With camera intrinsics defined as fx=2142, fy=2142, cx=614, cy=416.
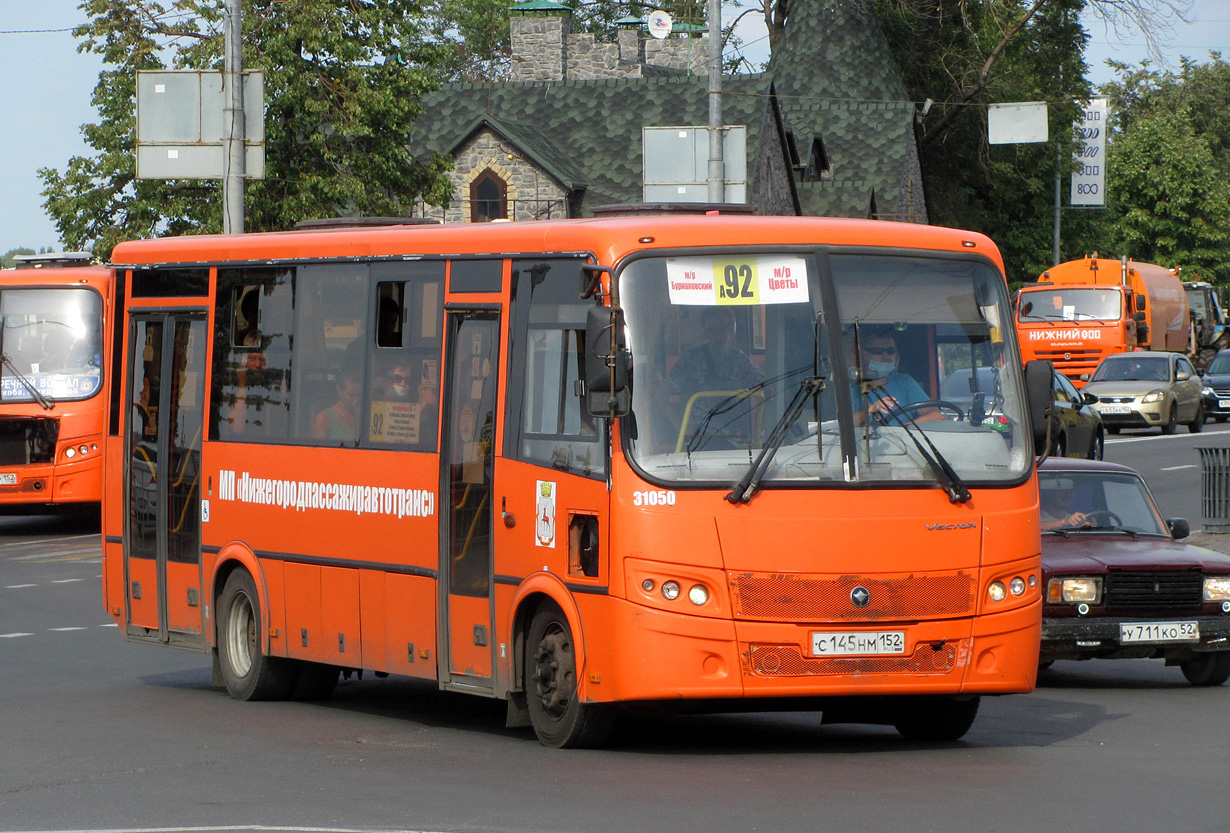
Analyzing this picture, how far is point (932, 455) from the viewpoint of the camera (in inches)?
404

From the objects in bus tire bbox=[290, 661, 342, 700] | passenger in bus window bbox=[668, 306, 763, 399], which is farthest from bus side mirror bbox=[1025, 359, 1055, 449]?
bus tire bbox=[290, 661, 342, 700]

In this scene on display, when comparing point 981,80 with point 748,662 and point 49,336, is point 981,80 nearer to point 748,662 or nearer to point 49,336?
point 49,336

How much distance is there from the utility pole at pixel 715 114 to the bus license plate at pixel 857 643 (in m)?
22.7

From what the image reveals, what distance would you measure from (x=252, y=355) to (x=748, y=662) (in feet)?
16.4

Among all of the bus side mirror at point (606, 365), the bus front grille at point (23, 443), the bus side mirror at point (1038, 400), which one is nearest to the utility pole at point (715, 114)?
the bus front grille at point (23, 443)

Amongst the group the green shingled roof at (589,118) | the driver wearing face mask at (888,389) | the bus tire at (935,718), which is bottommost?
the bus tire at (935,718)

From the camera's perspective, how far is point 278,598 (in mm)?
13188

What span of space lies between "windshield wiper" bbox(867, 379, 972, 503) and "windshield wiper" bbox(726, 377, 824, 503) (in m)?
0.32

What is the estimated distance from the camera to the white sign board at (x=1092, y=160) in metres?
75.2

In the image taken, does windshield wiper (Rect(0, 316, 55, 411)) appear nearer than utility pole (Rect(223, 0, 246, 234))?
No

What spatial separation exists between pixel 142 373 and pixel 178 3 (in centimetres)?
3334

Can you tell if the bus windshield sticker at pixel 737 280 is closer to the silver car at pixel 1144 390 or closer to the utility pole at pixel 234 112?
the utility pole at pixel 234 112

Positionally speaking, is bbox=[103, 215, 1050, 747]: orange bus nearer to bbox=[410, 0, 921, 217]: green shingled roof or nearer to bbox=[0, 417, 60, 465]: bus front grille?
bbox=[0, 417, 60, 465]: bus front grille

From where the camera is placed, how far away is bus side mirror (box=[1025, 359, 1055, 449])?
10.6m
